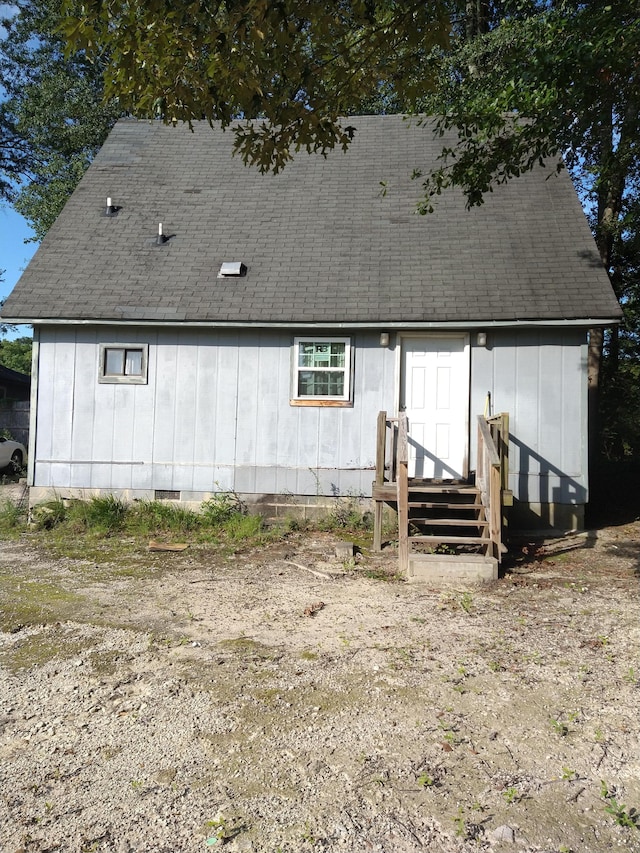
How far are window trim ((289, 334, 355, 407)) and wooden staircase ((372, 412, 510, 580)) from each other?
0.86 meters

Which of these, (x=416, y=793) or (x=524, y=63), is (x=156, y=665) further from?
(x=524, y=63)

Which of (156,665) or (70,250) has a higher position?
(70,250)

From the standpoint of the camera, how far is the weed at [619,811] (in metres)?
2.59

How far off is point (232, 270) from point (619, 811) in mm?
8665

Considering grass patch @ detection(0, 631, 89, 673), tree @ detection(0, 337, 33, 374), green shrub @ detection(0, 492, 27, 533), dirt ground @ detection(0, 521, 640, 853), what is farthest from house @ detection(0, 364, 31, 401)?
grass patch @ detection(0, 631, 89, 673)

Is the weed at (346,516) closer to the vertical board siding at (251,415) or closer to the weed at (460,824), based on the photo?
the vertical board siding at (251,415)

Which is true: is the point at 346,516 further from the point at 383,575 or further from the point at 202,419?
the point at 202,419

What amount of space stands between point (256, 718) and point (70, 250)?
9180 mm

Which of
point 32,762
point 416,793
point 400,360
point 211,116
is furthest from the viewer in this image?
point 400,360

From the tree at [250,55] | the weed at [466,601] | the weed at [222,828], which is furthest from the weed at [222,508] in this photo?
the weed at [222,828]

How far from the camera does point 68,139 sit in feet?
60.5

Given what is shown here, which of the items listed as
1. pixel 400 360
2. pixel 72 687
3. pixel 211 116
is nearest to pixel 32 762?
pixel 72 687

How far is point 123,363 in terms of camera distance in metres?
9.66

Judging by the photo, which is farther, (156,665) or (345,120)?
(345,120)
